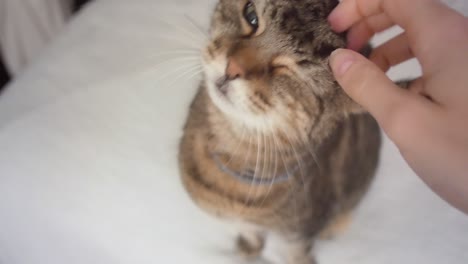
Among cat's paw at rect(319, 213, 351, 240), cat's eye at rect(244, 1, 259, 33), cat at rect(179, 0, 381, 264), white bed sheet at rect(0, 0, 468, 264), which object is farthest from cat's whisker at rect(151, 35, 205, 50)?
cat's paw at rect(319, 213, 351, 240)

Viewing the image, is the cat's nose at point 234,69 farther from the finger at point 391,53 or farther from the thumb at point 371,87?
the finger at point 391,53

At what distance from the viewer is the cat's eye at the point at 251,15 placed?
0.74m

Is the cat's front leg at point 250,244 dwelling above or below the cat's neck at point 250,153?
below

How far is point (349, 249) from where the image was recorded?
3.30 ft

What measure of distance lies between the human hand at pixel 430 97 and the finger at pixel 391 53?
0.78 ft

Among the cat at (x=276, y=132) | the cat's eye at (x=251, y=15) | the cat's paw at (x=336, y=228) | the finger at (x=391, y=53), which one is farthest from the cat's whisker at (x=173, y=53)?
the cat's paw at (x=336, y=228)

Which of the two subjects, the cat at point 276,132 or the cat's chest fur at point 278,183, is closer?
the cat at point 276,132

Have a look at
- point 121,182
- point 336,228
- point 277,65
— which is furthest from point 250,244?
point 277,65

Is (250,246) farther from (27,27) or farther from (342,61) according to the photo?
(27,27)

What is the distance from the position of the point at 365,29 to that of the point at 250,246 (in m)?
0.51

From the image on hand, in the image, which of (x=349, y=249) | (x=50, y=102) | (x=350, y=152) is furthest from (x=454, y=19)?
(x=50, y=102)

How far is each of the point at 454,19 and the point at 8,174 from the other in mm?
880

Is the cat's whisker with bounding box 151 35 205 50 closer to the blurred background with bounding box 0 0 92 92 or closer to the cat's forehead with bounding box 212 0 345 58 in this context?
the blurred background with bounding box 0 0 92 92

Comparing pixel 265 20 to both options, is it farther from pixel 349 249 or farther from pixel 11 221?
pixel 11 221
